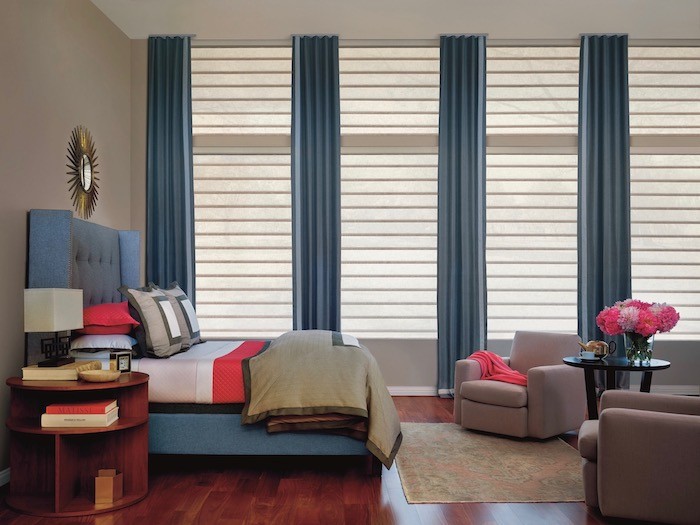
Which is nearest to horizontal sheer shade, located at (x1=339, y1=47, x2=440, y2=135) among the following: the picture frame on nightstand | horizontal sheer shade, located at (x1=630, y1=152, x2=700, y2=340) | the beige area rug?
horizontal sheer shade, located at (x1=630, y1=152, x2=700, y2=340)

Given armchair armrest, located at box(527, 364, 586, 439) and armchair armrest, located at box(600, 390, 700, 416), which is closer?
armchair armrest, located at box(600, 390, 700, 416)

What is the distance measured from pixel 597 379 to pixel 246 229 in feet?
12.1

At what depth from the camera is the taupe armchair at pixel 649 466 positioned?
2.80 meters

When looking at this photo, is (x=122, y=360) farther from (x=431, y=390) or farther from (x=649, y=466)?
(x=431, y=390)

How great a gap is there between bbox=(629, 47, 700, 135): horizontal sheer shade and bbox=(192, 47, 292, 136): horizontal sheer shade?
11.3 ft

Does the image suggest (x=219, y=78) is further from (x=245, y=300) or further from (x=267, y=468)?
(x=267, y=468)

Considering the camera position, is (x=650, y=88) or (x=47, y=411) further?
(x=650, y=88)

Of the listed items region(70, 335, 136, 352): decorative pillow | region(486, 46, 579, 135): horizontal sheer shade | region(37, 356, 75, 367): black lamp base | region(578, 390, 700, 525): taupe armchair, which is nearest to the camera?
region(578, 390, 700, 525): taupe armchair

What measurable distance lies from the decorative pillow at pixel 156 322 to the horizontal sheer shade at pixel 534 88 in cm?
372

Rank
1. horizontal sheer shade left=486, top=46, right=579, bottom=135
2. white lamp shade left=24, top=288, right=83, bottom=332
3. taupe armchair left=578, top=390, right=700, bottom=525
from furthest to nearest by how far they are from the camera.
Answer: horizontal sheer shade left=486, top=46, right=579, bottom=135 → white lamp shade left=24, top=288, right=83, bottom=332 → taupe armchair left=578, top=390, right=700, bottom=525

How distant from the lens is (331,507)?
3252 mm

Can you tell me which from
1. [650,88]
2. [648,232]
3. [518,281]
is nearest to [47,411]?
[518,281]

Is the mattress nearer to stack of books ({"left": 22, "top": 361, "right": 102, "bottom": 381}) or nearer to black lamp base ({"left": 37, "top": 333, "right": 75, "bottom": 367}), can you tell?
black lamp base ({"left": 37, "top": 333, "right": 75, "bottom": 367})

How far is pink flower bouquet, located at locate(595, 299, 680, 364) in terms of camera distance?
4227mm
